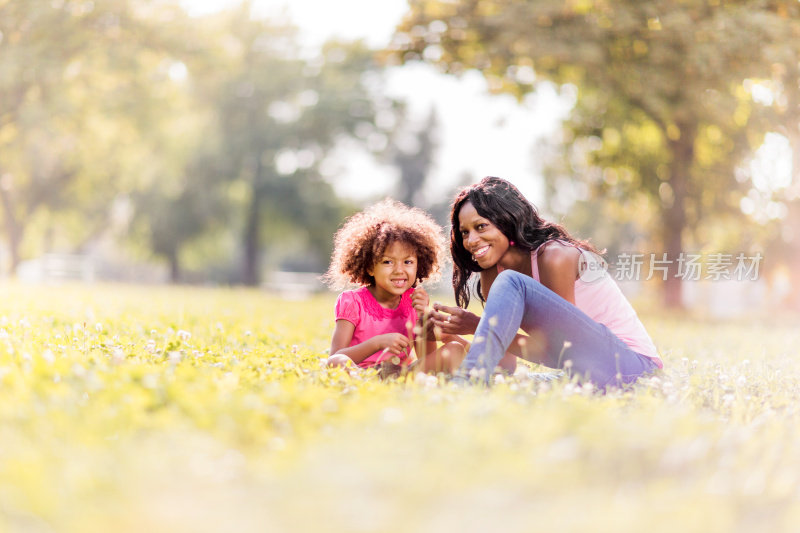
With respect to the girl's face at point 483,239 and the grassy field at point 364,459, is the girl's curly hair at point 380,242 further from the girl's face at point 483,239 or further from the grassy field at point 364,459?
the grassy field at point 364,459

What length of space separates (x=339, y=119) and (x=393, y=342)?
29064 mm

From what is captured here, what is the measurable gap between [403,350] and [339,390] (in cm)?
113

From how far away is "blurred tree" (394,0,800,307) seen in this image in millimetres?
13844

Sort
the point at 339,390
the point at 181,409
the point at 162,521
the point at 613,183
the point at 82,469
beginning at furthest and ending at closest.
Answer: the point at 613,183, the point at 339,390, the point at 181,409, the point at 82,469, the point at 162,521

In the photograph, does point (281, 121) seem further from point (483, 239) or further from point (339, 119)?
point (483, 239)

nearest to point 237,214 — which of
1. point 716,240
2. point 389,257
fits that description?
point 716,240

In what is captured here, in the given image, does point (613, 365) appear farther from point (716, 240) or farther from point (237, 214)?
point (237, 214)

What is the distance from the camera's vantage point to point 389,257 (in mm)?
5309

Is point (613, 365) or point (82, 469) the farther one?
point (613, 365)

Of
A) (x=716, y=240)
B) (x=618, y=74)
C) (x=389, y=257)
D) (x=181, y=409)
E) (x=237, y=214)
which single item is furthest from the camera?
(x=237, y=214)

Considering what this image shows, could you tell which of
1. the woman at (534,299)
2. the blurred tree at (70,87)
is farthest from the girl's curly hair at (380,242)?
the blurred tree at (70,87)

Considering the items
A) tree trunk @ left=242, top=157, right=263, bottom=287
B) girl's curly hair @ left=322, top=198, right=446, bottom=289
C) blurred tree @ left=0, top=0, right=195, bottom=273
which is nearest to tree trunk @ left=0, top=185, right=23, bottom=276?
blurred tree @ left=0, top=0, right=195, bottom=273

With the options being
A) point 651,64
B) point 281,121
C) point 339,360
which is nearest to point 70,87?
point 281,121

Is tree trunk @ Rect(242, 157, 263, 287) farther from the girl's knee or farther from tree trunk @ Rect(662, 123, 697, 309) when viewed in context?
the girl's knee
